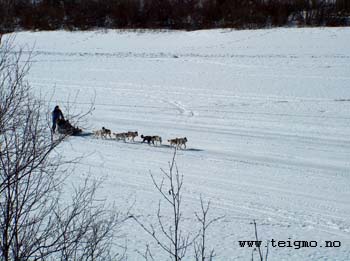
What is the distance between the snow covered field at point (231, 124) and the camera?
1302 centimetres

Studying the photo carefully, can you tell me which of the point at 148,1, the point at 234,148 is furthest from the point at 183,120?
the point at 148,1

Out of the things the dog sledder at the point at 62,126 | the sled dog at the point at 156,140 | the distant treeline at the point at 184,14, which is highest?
the distant treeline at the point at 184,14

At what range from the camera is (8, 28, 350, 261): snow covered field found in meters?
13.0

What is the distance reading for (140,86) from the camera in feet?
107

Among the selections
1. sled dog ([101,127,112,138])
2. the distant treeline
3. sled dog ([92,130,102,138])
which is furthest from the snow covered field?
the distant treeline

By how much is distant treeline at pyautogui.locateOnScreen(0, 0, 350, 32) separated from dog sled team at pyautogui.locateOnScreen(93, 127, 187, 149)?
33.1 meters

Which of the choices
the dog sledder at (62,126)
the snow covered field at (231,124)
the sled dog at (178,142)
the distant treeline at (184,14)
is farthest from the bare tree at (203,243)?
the distant treeline at (184,14)

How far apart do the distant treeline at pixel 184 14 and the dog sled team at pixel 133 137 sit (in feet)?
109

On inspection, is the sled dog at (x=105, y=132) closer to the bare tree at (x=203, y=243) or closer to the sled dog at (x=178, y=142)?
the sled dog at (x=178, y=142)

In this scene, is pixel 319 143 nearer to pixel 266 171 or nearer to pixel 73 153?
pixel 266 171

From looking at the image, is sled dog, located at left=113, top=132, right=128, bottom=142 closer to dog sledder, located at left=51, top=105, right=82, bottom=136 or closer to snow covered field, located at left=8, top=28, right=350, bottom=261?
snow covered field, located at left=8, top=28, right=350, bottom=261

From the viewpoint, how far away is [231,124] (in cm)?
2255

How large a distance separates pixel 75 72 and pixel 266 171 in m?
25.3

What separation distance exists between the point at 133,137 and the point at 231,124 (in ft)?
15.3
